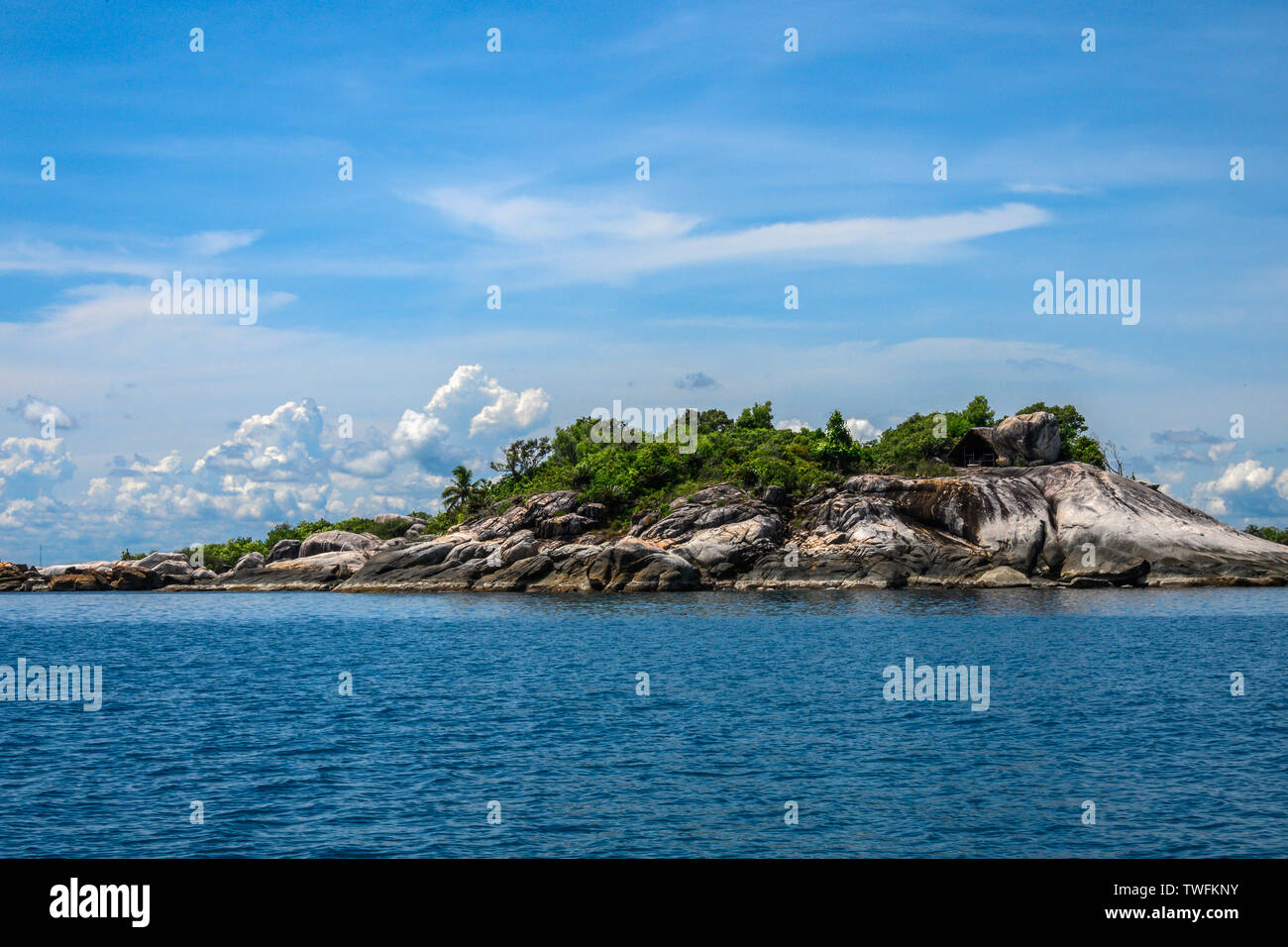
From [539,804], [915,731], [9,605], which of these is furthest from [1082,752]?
[9,605]

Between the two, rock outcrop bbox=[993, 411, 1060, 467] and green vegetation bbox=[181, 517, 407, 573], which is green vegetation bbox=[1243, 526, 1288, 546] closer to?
rock outcrop bbox=[993, 411, 1060, 467]

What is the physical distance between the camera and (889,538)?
85.3 m

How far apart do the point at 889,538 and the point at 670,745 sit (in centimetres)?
5919

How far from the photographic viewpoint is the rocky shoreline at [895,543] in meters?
83.9

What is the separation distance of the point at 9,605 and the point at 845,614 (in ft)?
293

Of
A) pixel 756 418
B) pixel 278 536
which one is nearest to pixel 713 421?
pixel 756 418

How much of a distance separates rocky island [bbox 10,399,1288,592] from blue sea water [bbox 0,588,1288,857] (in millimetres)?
23676

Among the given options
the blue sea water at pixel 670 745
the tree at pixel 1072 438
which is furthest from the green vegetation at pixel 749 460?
the blue sea water at pixel 670 745

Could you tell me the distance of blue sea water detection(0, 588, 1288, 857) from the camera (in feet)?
69.6

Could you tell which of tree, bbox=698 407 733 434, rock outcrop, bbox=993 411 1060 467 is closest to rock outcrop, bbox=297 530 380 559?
tree, bbox=698 407 733 434

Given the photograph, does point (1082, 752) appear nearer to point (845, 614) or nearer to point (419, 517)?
point (845, 614)

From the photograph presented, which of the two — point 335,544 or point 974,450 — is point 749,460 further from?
point 335,544
